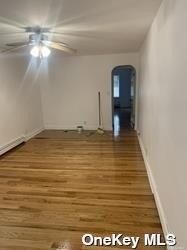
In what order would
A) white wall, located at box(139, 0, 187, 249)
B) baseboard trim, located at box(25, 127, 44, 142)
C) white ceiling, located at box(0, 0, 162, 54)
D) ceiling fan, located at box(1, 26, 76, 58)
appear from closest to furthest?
white wall, located at box(139, 0, 187, 249) → white ceiling, located at box(0, 0, 162, 54) → ceiling fan, located at box(1, 26, 76, 58) → baseboard trim, located at box(25, 127, 44, 142)

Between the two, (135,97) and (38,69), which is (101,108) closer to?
(135,97)

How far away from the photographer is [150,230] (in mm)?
2230

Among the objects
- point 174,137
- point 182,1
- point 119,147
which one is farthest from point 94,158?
point 182,1

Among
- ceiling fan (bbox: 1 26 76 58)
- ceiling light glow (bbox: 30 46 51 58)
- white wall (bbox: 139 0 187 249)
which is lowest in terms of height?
white wall (bbox: 139 0 187 249)

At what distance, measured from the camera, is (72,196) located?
9.61 feet

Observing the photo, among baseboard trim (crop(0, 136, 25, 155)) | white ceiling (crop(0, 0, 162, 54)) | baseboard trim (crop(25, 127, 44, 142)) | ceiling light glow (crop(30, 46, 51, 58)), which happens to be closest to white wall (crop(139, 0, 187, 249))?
white ceiling (crop(0, 0, 162, 54))

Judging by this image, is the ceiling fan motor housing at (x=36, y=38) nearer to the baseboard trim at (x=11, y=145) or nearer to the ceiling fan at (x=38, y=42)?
the ceiling fan at (x=38, y=42)

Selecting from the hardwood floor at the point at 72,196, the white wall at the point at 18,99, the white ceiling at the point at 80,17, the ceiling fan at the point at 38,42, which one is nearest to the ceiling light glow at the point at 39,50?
the ceiling fan at the point at 38,42

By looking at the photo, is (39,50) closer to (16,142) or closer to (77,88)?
(16,142)

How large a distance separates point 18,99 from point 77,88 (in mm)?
1865

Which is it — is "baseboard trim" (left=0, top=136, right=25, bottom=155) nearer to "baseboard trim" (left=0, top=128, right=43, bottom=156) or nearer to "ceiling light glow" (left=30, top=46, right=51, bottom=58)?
"baseboard trim" (left=0, top=128, right=43, bottom=156)

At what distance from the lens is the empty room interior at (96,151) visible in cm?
188

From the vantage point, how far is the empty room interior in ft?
6.15

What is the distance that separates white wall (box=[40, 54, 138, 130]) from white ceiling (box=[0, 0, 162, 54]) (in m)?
2.57
